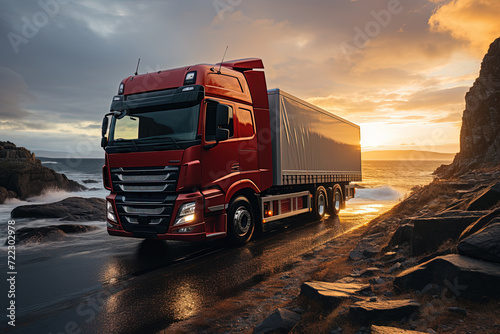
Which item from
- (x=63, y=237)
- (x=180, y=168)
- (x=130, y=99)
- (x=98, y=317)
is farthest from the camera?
(x=63, y=237)

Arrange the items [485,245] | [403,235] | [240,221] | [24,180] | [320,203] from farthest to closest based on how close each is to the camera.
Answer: [24,180]
[320,203]
[240,221]
[403,235]
[485,245]

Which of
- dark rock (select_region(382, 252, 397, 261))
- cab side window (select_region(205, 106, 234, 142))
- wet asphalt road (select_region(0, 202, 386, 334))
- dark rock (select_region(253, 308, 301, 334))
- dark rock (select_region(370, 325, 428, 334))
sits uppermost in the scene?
cab side window (select_region(205, 106, 234, 142))

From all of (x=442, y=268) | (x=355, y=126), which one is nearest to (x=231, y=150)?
(x=442, y=268)

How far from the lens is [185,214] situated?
6.65 metres

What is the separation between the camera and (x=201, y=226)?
22.4ft

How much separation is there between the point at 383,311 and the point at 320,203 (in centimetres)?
951

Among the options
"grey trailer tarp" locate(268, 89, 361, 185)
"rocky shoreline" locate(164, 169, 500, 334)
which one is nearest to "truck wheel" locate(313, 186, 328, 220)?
"grey trailer tarp" locate(268, 89, 361, 185)

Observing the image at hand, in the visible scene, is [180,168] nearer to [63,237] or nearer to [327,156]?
[63,237]

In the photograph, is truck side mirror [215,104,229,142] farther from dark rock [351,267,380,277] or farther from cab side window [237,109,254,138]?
dark rock [351,267,380,277]

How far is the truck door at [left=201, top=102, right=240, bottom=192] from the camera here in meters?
6.92

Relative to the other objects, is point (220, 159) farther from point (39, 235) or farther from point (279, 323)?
point (39, 235)

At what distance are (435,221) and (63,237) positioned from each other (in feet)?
29.8

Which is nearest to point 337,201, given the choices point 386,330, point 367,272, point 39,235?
point 367,272

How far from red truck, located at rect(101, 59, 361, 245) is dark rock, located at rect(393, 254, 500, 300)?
4.10m
